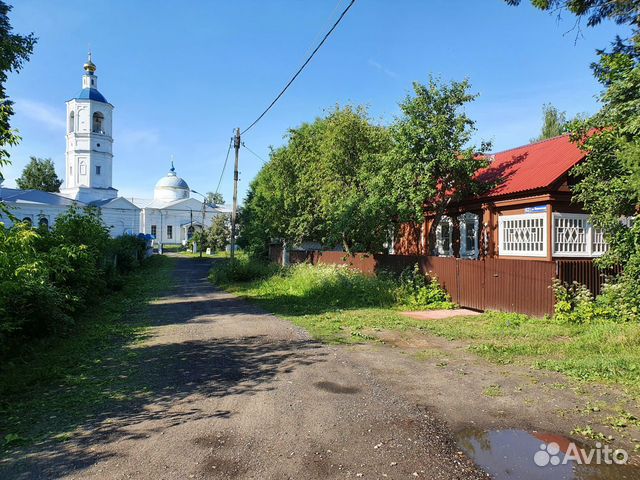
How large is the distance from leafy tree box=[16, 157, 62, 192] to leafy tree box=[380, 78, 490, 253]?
7765 centimetres

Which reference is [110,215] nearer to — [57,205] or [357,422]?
[57,205]

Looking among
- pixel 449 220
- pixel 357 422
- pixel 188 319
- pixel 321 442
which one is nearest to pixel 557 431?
pixel 357 422

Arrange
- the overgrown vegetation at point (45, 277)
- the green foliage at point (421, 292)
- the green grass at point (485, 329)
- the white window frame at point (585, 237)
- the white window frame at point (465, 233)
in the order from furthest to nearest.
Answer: the white window frame at point (465, 233) → the green foliage at point (421, 292) → the white window frame at point (585, 237) → the green grass at point (485, 329) → the overgrown vegetation at point (45, 277)

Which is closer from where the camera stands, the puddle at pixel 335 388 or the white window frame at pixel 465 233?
the puddle at pixel 335 388

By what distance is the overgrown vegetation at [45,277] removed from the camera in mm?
6363

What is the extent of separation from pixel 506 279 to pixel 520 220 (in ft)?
12.0

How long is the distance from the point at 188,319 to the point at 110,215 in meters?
60.5

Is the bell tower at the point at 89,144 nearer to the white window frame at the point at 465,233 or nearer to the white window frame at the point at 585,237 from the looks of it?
the white window frame at the point at 465,233

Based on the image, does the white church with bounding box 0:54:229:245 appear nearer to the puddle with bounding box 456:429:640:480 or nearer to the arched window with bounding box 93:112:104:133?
the arched window with bounding box 93:112:104:133

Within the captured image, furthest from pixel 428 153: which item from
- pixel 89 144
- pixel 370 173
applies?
pixel 89 144

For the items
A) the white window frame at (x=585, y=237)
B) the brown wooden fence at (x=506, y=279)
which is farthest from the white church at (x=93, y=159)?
the white window frame at (x=585, y=237)

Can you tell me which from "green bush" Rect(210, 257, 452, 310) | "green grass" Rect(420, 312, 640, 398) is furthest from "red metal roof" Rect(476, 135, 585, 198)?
"green grass" Rect(420, 312, 640, 398)

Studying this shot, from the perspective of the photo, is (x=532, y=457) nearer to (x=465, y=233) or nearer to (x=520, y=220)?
(x=520, y=220)

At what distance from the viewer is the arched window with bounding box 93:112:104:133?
212 ft
